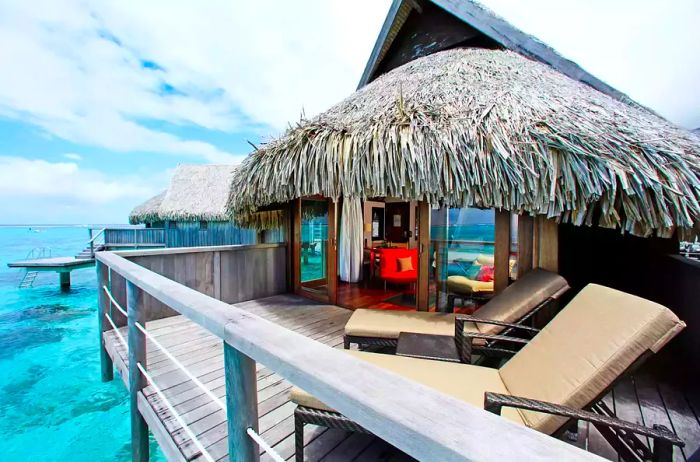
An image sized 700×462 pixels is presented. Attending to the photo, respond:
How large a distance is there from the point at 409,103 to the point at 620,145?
2.14 meters

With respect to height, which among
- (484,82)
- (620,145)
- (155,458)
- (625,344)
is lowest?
(155,458)

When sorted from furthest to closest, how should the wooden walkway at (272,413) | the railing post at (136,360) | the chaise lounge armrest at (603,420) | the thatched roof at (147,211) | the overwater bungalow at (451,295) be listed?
1. the thatched roof at (147,211)
2. the railing post at (136,360)
3. the wooden walkway at (272,413)
4. the chaise lounge armrest at (603,420)
5. the overwater bungalow at (451,295)

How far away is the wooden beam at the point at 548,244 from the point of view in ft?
10.6

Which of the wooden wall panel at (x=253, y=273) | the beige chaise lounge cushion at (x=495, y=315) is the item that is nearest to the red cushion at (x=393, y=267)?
the wooden wall panel at (x=253, y=273)

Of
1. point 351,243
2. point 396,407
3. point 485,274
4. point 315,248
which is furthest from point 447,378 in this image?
point 351,243

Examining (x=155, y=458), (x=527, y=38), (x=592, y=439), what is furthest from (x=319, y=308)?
(x=527, y=38)

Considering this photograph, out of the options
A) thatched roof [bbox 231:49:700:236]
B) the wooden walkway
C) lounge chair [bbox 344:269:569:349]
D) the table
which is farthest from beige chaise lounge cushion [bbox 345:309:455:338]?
thatched roof [bbox 231:49:700:236]

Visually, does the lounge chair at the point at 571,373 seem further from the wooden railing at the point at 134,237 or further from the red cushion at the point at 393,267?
the wooden railing at the point at 134,237

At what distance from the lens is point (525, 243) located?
11.1 feet

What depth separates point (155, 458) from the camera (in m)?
A: 3.24

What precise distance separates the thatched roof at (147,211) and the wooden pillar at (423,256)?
14941 millimetres

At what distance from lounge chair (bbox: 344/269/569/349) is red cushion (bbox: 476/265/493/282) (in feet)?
2.74

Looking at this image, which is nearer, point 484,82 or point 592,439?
point 592,439

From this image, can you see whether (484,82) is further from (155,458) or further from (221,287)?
(155,458)
